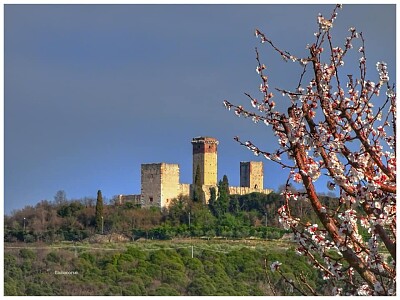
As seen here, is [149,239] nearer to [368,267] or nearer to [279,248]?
[279,248]

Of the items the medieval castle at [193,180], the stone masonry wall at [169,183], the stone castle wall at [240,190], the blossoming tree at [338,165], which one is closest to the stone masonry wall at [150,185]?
the medieval castle at [193,180]

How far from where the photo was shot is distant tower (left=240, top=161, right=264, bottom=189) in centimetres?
2492

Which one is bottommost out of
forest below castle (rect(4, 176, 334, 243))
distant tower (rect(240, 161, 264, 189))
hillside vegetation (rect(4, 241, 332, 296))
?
hillside vegetation (rect(4, 241, 332, 296))

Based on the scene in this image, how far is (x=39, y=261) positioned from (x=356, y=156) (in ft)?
37.7

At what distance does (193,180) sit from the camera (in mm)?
23922

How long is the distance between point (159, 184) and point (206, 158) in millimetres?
2898

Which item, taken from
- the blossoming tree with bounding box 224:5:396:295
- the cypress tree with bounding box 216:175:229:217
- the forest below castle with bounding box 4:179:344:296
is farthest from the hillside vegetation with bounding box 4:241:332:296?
the blossoming tree with bounding box 224:5:396:295

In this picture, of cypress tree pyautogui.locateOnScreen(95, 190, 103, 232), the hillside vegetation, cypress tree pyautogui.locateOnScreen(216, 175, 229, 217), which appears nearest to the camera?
the hillside vegetation

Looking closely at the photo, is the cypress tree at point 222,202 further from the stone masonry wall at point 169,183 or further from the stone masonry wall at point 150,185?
the stone masonry wall at point 150,185

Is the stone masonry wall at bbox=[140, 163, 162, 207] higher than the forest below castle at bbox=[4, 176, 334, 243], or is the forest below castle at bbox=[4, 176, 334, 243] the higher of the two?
the stone masonry wall at bbox=[140, 163, 162, 207]

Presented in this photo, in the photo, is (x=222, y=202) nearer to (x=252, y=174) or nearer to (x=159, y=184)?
(x=159, y=184)

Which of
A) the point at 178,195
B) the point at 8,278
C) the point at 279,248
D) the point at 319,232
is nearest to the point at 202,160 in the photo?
the point at 178,195

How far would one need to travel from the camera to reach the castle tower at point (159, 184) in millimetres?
22375

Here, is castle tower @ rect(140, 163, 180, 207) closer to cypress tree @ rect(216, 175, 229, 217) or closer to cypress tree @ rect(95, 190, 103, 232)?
cypress tree @ rect(216, 175, 229, 217)
